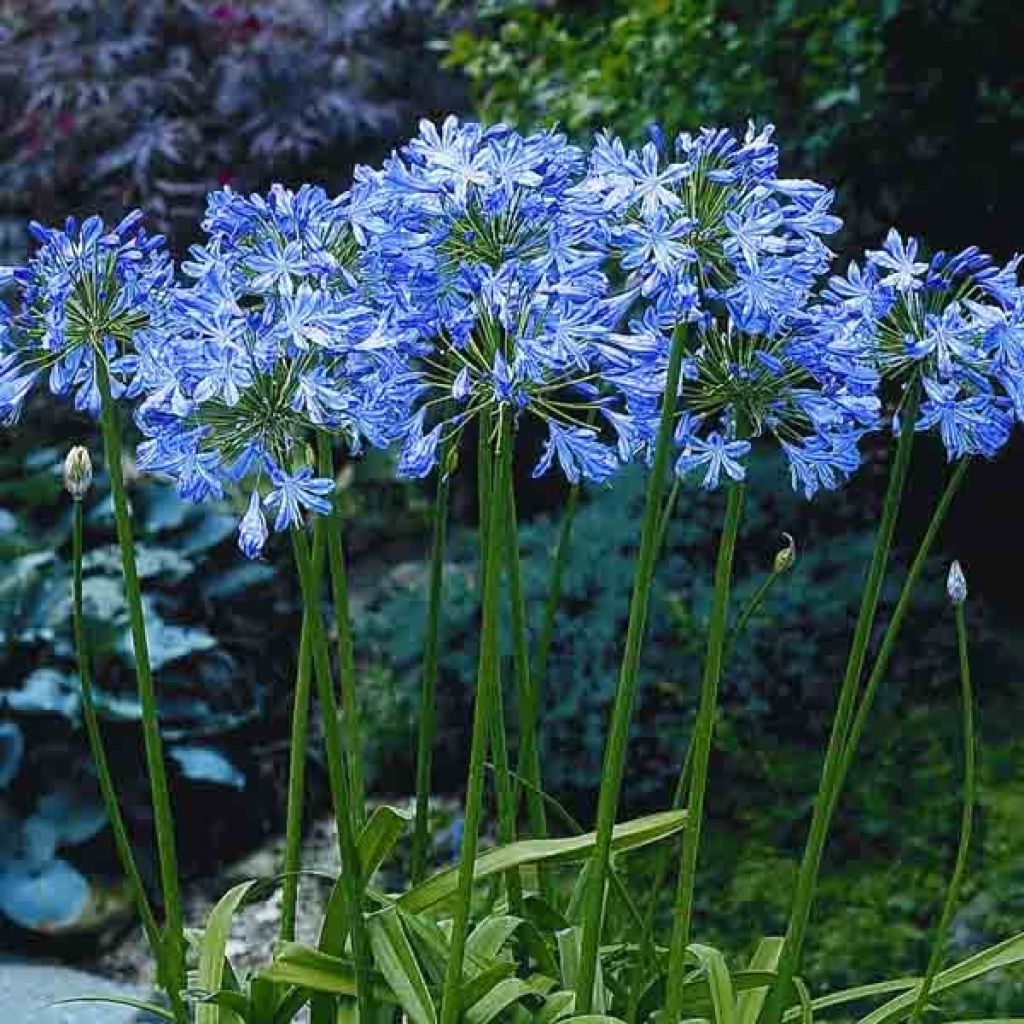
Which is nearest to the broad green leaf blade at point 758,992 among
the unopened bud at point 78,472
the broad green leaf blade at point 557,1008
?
the broad green leaf blade at point 557,1008

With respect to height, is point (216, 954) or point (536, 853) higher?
point (536, 853)

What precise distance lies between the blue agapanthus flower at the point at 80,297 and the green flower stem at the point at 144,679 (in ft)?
0.16

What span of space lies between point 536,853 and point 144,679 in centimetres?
48

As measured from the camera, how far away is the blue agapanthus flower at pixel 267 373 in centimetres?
158

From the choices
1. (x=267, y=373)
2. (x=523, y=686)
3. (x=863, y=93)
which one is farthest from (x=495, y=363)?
(x=863, y=93)

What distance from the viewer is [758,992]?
209 centimetres

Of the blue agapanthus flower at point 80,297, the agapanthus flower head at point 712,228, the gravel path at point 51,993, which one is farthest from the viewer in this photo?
the gravel path at point 51,993

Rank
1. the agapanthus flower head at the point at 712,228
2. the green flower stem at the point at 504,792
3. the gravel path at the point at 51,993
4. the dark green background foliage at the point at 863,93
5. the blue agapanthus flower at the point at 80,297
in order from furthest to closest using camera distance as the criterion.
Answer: the dark green background foliage at the point at 863,93 < the gravel path at the point at 51,993 < the green flower stem at the point at 504,792 < the blue agapanthus flower at the point at 80,297 < the agapanthus flower head at the point at 712,228

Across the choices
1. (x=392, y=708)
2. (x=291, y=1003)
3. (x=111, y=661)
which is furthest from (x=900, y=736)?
(x=291, y=1003)

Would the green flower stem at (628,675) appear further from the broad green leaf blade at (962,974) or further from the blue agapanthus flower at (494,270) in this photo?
the broad green leaf blade at (962,974)

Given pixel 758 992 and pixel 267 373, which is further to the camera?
pixel 758 992

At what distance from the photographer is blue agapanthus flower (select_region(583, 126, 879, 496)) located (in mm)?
1580

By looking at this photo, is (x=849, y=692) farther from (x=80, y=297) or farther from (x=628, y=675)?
(x=80, y=297)

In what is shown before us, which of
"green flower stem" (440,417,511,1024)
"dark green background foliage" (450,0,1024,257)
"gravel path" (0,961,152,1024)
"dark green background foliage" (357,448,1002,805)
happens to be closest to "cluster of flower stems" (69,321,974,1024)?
"green flower stem" (440,417,511,1024)
